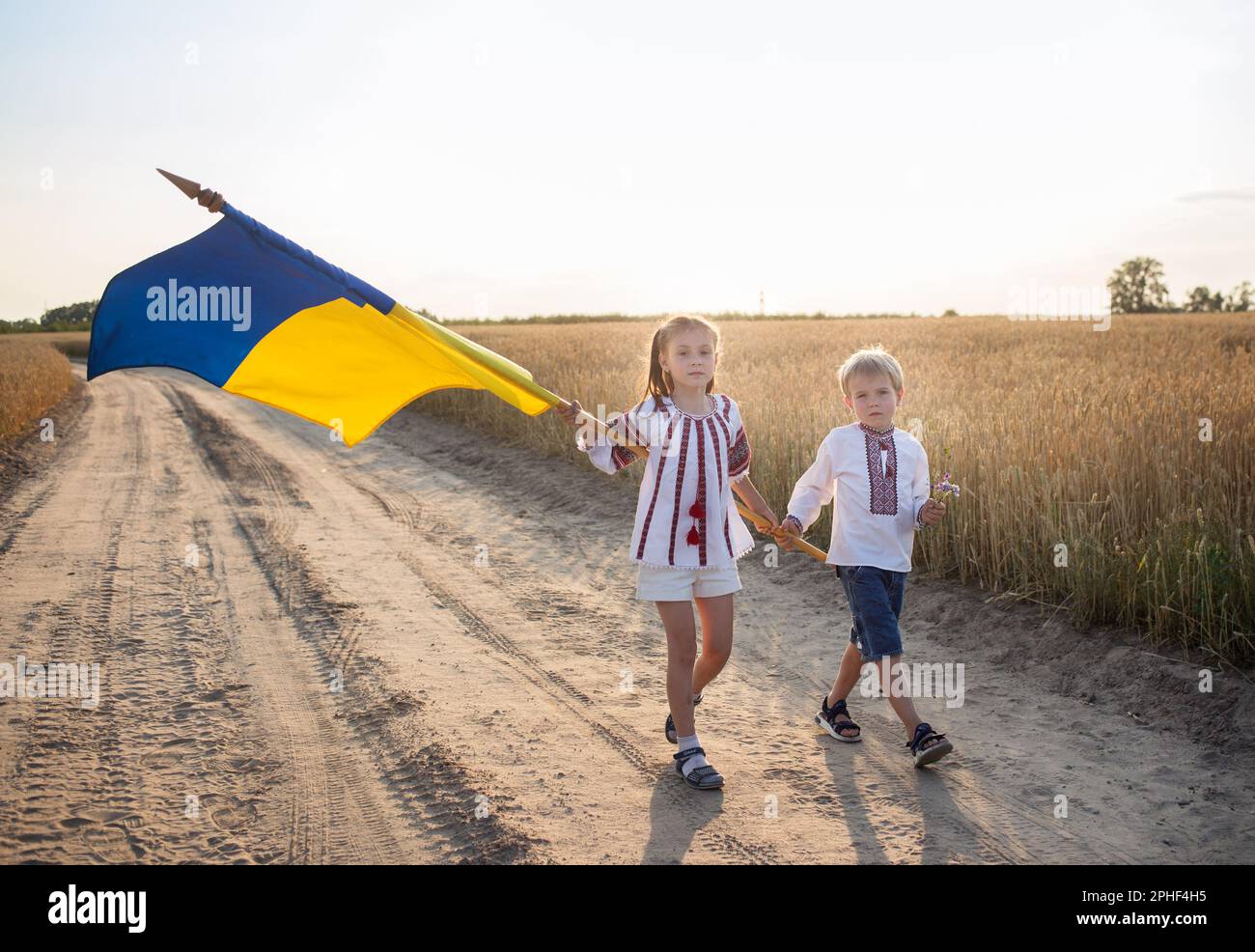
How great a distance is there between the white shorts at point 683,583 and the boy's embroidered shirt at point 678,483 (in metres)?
0.05

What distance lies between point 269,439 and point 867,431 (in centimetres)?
1127

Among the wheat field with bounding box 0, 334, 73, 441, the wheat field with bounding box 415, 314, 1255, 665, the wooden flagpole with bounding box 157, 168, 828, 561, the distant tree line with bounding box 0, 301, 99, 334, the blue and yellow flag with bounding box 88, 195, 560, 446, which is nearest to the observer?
the wooden flagpole with bounding box 157, 168, 828, 561

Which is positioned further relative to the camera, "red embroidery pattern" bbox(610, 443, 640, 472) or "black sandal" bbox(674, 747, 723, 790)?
"red embroidery pattern" bbox(610, 443, 640, 472)

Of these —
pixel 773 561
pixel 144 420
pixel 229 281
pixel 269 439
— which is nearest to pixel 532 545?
pixel 773 561

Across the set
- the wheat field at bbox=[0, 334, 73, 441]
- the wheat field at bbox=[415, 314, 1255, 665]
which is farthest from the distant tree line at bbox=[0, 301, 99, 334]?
the wheat field at bbox=[415, 314, 1255, 665]

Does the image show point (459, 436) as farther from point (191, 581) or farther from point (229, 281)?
point (229, 281)

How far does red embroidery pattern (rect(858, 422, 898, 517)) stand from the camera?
4141 millimetres

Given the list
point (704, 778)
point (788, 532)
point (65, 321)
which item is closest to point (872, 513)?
point (788, 532)

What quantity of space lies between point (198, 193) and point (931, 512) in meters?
3.26

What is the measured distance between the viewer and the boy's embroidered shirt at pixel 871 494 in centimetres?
414

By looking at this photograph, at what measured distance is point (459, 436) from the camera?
45.5ft

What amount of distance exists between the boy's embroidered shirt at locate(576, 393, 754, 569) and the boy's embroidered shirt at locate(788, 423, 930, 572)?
1.79 feet

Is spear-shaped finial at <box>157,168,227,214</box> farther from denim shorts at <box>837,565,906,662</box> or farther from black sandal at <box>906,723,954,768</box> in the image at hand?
black sandal at <box>906,723,954,768</box>

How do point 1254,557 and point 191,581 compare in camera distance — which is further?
point 191,581
